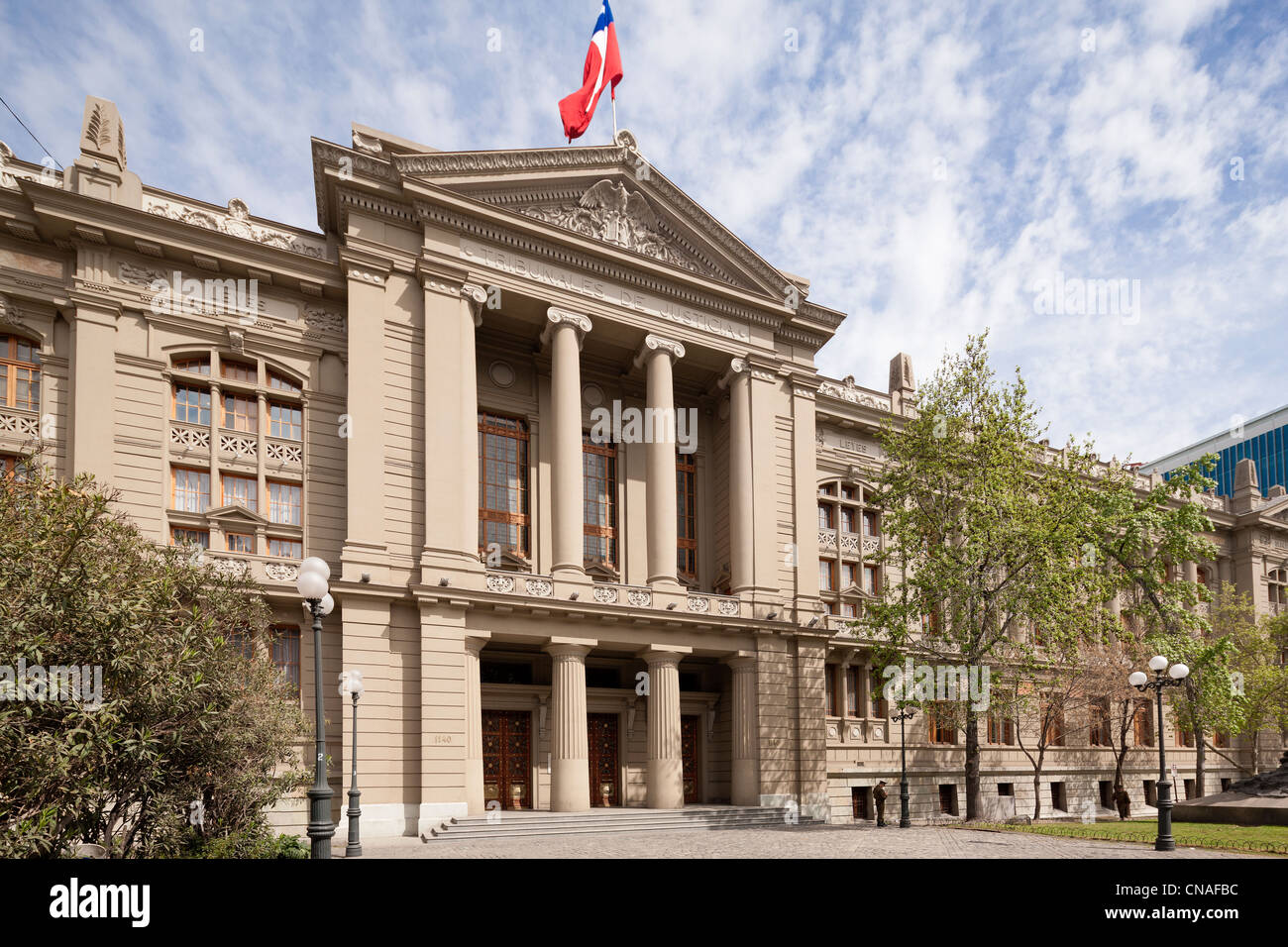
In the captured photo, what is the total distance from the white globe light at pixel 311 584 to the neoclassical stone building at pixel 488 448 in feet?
44.0

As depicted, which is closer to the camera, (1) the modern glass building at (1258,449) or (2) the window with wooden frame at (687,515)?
(2) the window with wooden frame at (687,515)

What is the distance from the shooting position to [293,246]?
96.5 ft

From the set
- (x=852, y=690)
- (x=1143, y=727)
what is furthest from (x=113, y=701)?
(x=1143, y=727)

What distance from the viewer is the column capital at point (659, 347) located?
34.2 m

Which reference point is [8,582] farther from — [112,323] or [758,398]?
[758,398]

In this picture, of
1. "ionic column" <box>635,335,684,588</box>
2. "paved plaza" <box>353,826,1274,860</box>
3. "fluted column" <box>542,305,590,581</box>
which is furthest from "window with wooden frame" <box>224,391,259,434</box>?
"ionic column" <box>635,335,684,588</box>

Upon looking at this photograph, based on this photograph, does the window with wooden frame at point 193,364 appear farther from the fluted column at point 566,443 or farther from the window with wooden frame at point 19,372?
the fluted column at point 566,443

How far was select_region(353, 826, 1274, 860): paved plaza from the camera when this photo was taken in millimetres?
20094

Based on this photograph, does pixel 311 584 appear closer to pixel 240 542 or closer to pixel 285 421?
pixel 240 542

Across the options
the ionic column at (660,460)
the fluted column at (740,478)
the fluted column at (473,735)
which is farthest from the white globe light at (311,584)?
the fluted column at (740,478)

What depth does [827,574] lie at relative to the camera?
40.5 metres

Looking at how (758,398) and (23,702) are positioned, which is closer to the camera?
(23,702)
